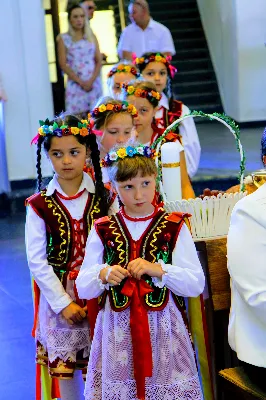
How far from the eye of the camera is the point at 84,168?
334 cm

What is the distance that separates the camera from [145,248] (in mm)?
2717

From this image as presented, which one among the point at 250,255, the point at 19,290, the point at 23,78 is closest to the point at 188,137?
the point at 19,290

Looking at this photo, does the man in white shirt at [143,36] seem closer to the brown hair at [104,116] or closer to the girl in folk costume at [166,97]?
the girl in folk costume at [166,97]

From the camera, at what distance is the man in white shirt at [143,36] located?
28.4ft

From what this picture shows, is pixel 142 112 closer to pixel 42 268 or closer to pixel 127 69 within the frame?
pixel 127 69

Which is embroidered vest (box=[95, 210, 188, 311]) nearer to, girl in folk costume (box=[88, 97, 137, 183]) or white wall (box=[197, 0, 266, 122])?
girl in folk costume (box=[88, 97, 137, 183])

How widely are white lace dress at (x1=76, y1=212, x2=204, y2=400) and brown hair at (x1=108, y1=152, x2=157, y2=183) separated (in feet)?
0.56

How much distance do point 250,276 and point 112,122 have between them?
5.04ft

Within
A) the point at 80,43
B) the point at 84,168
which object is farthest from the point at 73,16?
the point at 84,168

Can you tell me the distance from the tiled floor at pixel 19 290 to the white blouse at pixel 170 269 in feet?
4.00

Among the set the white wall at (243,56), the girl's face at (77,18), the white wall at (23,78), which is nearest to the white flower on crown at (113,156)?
the white wall at (23,78)

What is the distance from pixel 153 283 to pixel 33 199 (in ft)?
2.06

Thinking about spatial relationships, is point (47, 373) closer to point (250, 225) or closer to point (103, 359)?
point (103, 359)

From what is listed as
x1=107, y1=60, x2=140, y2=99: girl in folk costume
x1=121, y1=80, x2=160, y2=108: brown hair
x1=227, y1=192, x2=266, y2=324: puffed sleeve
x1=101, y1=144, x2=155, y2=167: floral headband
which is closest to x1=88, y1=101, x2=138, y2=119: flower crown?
x1=121, y1=80, x2=160, y2=108: brown hair
